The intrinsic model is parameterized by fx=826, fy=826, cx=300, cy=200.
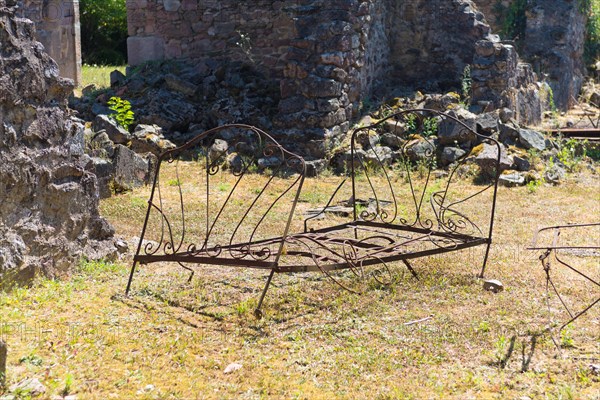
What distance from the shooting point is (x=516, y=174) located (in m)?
10.8

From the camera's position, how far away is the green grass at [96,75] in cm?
1602

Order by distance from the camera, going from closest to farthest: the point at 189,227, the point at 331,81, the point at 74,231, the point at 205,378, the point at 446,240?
the point at 205,378 < the point at 74,231 < the point at 446,240 < the point at 189,227 < the point at 331,81

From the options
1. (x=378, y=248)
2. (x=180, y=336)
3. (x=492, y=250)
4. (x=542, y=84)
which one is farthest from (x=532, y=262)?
(x=542, y=84)

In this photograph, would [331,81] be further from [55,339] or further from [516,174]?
[55,339]

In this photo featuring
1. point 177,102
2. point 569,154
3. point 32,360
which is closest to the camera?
point 32,360

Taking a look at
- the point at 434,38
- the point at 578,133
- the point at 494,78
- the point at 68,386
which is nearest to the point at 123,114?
the point at 434,38

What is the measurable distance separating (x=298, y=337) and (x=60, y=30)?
12626mm

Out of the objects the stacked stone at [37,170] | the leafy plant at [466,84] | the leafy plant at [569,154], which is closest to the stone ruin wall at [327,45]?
the leafy plant at [466,84]

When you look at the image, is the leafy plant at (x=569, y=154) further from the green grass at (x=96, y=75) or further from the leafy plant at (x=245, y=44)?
the green grass at (x=96, y=75)

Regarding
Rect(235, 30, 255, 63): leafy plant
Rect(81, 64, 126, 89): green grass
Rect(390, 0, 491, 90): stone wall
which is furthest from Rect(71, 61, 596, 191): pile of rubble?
Rect(81, 64, 126, 89): green grass

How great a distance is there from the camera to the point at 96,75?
17.7m

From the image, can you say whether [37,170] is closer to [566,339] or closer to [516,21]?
[566,339]

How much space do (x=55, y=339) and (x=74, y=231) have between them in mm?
1571

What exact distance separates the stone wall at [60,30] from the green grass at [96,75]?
13.4 inches
